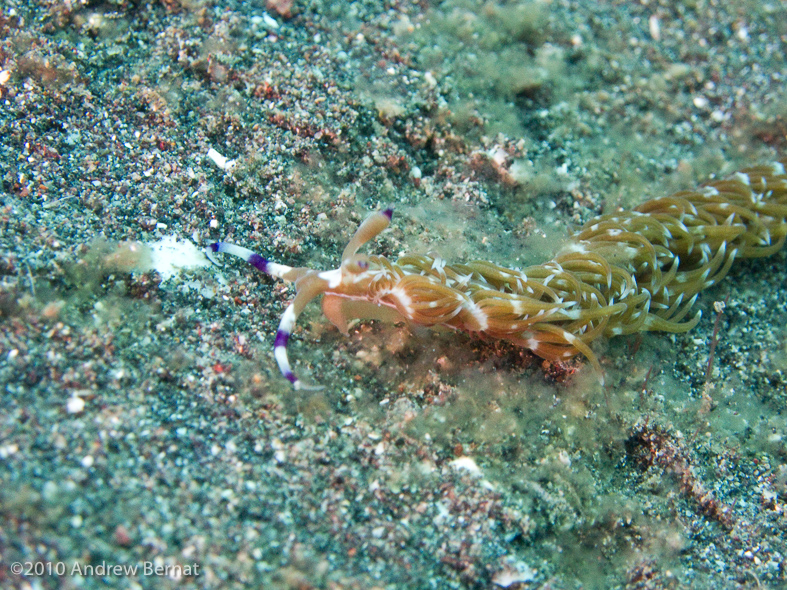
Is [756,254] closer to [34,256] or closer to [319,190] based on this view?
[319,190]

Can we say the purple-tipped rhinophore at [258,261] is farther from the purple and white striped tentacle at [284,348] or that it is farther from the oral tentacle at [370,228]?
the oral tentacle at [370,228]

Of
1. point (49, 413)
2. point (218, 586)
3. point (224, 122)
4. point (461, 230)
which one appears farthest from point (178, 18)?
point (218, 586)

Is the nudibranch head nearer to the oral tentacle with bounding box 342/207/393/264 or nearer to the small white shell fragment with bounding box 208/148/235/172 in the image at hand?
the oral tentacle with bounding box 342/207/393/264

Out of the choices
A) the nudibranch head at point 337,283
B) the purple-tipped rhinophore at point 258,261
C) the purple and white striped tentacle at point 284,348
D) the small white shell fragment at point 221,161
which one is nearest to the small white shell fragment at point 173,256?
the nudibranch head at point 337,283

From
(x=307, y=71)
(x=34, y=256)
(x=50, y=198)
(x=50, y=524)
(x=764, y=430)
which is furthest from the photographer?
(x=307, y=71)

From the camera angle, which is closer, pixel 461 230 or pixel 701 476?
pixel 701 476

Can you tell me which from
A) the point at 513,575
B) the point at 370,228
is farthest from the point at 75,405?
the point at 513,575

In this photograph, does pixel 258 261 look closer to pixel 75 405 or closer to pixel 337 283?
pixel 337 283

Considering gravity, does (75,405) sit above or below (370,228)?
below

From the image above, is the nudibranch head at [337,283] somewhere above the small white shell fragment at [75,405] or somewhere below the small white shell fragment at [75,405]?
above
